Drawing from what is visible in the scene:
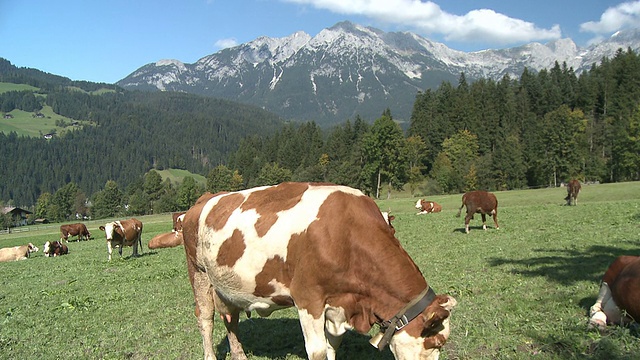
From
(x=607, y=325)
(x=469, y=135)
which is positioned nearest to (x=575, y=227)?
(x=607, y=325)

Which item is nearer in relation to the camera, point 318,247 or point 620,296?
point 318,247

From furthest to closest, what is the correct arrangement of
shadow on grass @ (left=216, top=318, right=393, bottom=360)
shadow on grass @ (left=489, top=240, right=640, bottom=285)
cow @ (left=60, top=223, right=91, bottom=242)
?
cow @ (left=60, top=223, right=91, bottom=242) → shadow on grass @ (left=489, top=240, right=640, bottom=285) → shadow on grass @ (left=216, top=318, right=393, bottom=360)

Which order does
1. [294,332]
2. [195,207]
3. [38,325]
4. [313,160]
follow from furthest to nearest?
[313,160]
[38,325]
[294,332]
[195,207]

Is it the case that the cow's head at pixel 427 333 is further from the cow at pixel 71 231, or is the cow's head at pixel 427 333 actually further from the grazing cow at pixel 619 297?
the cow at pixel 71 231

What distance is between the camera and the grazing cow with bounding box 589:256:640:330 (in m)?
6.80

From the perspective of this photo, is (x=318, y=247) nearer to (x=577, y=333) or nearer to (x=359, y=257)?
(x=359, y=257)

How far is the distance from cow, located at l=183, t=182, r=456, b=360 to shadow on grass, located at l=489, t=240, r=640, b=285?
7.21 m

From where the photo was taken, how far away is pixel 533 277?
37.5 ft

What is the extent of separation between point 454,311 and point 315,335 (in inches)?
179

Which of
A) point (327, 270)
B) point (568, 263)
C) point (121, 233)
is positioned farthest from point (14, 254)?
point (568, 263)

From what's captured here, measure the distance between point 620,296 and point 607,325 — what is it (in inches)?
22.2

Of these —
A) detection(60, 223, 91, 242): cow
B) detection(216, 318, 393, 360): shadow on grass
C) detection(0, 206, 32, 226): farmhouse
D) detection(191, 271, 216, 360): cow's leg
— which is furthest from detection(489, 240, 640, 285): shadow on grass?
detection(0, 206, 32, 226): farmhouse

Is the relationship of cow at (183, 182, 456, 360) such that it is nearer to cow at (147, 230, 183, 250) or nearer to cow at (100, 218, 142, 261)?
cow at (100, 218, 142, 261)

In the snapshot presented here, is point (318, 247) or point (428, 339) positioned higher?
point (318, 247)
